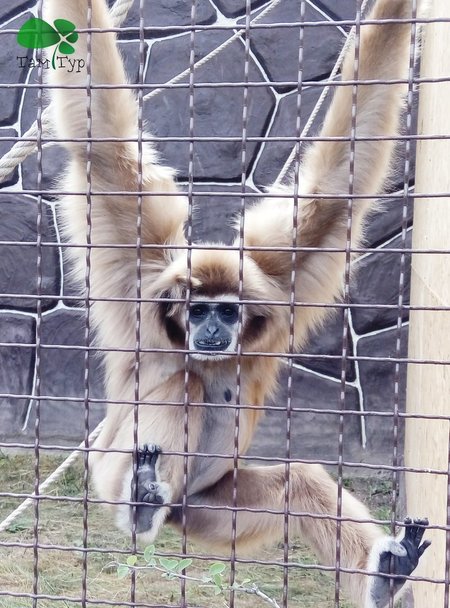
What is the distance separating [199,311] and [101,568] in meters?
2.40

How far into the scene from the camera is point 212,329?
3979 millimetres

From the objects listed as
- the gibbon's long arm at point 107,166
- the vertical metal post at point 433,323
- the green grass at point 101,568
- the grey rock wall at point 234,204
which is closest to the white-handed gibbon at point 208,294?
the gibbon's long arm at point 107,166

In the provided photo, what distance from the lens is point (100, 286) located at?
396 centimetres

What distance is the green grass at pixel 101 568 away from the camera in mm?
5188

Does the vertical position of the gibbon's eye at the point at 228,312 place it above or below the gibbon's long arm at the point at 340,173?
below

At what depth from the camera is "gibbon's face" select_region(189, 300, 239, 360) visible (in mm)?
3979

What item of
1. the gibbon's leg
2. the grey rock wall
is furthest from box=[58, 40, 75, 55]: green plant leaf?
the grey rock wall

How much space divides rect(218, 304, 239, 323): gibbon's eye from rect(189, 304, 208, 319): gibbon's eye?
0.08 meters

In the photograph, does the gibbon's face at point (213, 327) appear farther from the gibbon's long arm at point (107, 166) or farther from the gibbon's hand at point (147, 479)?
the gibbon's hand at point (147, 479)

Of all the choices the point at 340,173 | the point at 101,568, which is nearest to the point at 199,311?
the point at 340,173

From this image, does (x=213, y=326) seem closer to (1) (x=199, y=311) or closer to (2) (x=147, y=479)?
(1) (x=199, y=311)

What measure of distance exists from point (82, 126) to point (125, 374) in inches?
49.0

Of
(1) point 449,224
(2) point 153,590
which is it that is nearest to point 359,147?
(1) point 449,224

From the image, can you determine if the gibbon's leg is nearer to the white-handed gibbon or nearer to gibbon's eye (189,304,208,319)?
the white-handed gibbon
